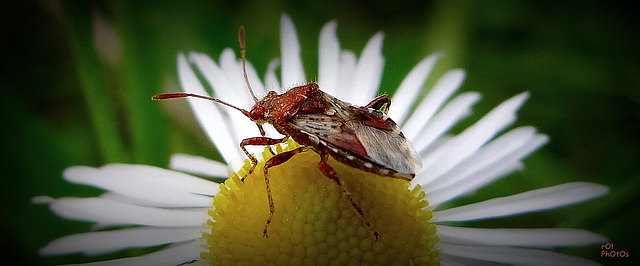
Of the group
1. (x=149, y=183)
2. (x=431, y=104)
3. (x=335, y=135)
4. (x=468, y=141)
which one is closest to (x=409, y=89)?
(x=431, y=104)

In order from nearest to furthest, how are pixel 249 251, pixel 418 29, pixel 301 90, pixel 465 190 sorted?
pixel 249 251
pixel 301 90
pixel 465 190
pixel 418 29

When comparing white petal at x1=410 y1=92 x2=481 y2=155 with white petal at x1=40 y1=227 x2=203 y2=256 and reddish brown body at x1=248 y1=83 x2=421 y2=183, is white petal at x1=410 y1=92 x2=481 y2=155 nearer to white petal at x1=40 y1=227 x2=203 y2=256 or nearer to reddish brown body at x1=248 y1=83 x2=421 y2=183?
reddish brown body at x1=248 y1=83 x2=421 y2=183

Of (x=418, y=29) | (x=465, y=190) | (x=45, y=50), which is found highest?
(x=418, y=29)

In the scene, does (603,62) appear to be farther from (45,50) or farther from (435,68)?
(45,50)

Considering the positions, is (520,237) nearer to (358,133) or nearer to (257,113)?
(358,133)

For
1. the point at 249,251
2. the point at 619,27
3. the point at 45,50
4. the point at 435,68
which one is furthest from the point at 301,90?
the point at 619,27

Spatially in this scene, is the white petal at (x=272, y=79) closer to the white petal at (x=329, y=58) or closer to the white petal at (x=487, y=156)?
the white petal at (x=329, y=58)

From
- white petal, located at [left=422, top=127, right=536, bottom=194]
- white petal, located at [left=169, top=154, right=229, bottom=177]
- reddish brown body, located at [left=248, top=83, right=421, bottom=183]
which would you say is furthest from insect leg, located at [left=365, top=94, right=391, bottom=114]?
white petal, located at [left=169, top=154, right=229, bottom=177]
